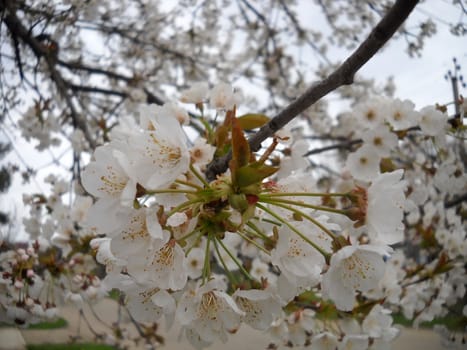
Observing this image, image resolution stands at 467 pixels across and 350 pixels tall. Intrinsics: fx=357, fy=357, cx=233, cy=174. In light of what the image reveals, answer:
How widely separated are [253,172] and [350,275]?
335 millimetres

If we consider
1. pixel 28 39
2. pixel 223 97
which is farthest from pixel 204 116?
pixel 28 39

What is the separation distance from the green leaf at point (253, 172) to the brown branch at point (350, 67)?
15 centimetres

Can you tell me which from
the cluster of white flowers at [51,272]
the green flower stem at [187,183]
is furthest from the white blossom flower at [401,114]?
the cluster of white flowers at [51,272]

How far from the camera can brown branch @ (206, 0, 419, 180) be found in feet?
1.93

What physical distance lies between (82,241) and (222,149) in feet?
3.07

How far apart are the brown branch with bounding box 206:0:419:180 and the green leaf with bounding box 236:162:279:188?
6.1 inches

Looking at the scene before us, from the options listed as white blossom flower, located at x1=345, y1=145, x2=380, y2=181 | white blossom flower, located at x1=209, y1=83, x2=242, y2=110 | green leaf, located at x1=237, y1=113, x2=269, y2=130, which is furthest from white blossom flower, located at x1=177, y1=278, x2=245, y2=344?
white blossom flower, located at x1=345, y1=145, x2=380, y2=181

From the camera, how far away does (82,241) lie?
157 cm

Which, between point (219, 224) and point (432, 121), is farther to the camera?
point (432, 121)

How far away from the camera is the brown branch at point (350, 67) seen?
59 cm

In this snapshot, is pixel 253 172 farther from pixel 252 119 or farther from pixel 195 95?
pixel 195 95

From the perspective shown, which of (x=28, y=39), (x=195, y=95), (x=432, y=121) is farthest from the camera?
(x=28, y=39)

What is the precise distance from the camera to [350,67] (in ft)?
2.14

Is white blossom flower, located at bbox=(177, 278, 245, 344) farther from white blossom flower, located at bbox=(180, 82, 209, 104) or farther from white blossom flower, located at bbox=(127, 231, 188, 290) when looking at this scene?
white blossom flower, located at bbox=(180, 82, 209, 104)
